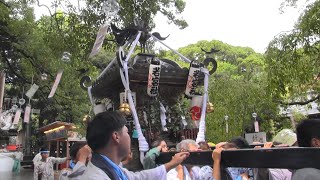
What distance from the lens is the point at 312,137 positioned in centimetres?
258

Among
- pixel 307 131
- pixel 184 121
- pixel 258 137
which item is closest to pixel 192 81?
pixel 184 121

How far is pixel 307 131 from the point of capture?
2619 mm

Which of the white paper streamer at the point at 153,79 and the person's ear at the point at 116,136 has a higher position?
the white paper streamer at the point at 153,79

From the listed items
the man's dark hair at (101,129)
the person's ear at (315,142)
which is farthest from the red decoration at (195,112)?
the man's dark hair at (101,129)

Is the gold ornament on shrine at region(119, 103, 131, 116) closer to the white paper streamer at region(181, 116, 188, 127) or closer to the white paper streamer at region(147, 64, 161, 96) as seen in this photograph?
the white paper streamer at region(147, 64, 161, 96)

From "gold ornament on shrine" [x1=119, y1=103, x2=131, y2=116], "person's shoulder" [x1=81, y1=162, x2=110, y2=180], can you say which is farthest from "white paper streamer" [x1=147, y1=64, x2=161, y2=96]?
"person's shoulder" [x1=81, y1=162, x2=110, y2=180]

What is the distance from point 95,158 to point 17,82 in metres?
18.9

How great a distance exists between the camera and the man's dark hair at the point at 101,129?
2217mm

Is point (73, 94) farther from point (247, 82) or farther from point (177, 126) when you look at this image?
point (177, 126)

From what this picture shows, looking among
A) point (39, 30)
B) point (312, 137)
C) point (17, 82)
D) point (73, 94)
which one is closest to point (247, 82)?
point (73, 94)

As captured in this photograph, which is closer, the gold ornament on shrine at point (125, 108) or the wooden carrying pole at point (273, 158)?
the wooden carrying pole at point (273, 158)

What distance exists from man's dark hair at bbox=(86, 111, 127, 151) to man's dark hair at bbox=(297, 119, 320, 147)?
144cm

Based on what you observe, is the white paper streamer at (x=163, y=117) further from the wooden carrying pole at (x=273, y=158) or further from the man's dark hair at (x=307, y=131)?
the wooden carrying pole at (x=273, y=158)

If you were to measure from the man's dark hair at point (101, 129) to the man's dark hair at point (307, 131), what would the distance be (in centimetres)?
144
